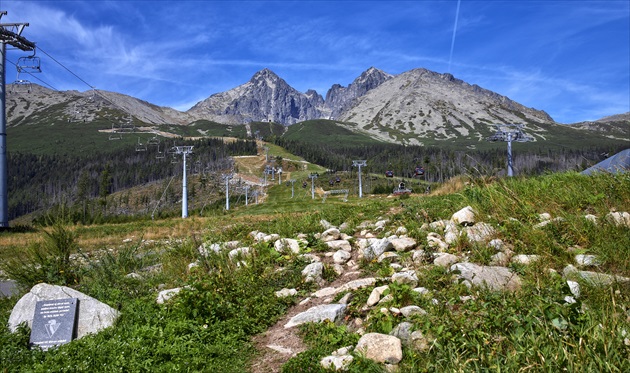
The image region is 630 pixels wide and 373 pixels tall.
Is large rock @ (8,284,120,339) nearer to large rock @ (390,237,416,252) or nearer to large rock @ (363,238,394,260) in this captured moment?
large rock @ (363,238,394,260)

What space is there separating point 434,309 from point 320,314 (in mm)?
1697

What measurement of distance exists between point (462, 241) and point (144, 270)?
767 cm

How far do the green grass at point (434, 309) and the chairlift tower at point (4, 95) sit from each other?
66.1 ft

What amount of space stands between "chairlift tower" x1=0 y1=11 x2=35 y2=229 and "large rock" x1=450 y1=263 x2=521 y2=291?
28562 mm

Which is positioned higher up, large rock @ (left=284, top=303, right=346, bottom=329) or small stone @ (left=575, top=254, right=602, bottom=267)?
small stone @ (left=575, top=254, right=602, bottom=267)

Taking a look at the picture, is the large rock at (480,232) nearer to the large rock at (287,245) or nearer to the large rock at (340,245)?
the large rock at (340,245)

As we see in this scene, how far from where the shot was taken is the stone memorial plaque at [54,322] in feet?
20.6

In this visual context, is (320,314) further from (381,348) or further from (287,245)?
(287,245)

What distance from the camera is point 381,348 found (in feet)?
14.3

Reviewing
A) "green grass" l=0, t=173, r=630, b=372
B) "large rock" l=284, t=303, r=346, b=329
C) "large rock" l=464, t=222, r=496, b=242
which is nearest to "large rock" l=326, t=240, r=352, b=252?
"green grass" l=0, t=173, r=630, b=372

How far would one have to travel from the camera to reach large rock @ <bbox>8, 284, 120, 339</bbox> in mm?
6473

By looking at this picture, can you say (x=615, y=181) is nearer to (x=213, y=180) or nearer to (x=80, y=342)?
(x=80, y=342)

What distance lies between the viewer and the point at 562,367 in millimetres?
3221

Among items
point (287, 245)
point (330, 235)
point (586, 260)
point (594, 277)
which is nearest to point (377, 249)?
point (330, 235)
